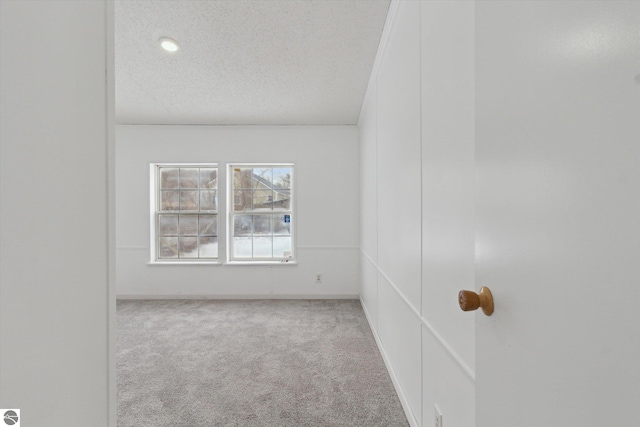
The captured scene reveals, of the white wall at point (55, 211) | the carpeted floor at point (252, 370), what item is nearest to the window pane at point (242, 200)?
the carpeted floor at point (252, 370)

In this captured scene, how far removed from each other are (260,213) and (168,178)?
4.80 feet

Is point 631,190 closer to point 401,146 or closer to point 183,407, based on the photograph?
point 401,146

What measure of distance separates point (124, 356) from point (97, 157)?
94.0 inches

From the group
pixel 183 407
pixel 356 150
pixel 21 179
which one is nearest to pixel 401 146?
pixel 21 179

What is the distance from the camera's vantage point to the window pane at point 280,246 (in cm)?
434

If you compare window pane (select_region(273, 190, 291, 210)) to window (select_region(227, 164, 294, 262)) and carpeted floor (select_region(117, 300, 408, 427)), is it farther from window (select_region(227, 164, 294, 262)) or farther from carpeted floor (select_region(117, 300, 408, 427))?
carpeted floor (select_region(117, 300, 408, 427))

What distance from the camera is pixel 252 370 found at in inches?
88.4

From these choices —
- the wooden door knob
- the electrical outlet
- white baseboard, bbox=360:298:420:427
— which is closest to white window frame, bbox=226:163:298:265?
white baseboard, bbox=360:298:420:427

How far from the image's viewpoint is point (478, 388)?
720 millimetres

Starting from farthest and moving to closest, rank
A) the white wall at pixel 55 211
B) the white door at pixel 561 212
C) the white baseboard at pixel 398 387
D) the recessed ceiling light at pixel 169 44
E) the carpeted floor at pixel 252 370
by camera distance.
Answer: the recessed ceiling light at pixel 169 44 < the carpeted floor at pixel 252 370 < the white baseboard at pixel 398 387 < the white wall at pixel 55 211 < the white door at pixel 561 212

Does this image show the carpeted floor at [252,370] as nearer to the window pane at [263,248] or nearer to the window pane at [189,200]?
the window pane at [263,248]

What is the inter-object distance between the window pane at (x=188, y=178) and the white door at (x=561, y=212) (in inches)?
168

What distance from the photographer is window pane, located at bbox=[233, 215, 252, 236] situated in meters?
4.36

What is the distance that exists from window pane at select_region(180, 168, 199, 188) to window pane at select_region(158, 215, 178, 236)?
50 centimetres
